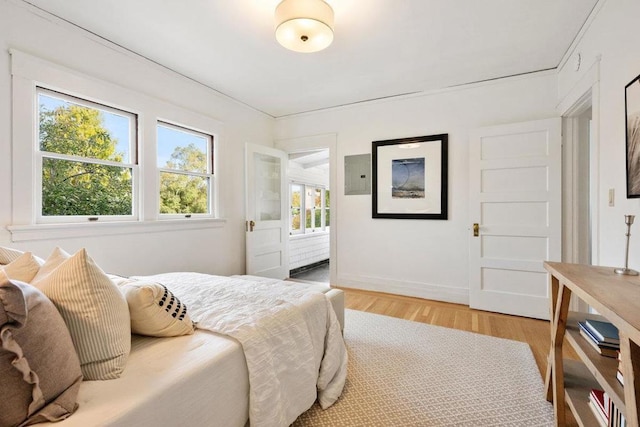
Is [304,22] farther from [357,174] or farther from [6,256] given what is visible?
[357,174]

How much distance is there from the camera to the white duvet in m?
1.26

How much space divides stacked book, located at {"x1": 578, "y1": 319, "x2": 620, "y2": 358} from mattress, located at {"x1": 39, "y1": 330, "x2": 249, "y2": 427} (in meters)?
1.53

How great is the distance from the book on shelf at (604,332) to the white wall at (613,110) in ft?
1.70

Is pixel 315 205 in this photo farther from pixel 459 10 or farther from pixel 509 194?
pixel 459 10

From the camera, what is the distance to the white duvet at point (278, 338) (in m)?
1.26

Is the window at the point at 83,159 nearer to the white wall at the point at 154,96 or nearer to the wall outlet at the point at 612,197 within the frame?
the white wall at the point at 154,96

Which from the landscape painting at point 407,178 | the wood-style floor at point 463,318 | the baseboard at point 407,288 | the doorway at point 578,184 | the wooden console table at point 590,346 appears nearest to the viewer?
the wooden console table at point 590,346

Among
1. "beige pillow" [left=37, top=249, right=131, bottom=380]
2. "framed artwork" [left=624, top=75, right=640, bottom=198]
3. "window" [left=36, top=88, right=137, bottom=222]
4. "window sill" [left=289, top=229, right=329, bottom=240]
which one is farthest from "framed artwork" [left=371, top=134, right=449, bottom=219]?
"beige pillow" [left=37, top=249, right=131, bottom=380]

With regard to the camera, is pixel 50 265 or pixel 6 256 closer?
pixel 50 265

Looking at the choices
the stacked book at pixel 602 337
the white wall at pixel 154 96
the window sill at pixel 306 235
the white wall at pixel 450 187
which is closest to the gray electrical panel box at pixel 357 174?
the white wall at pixel 450 187

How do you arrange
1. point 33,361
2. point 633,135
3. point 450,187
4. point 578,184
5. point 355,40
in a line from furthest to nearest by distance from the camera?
→ point 450,187, point 578,184, point 355,40, point 633,135, point 33,361

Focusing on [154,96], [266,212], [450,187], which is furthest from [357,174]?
[154,96]

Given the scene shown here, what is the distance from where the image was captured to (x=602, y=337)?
4.01 ft

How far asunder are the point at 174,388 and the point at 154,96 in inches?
113
